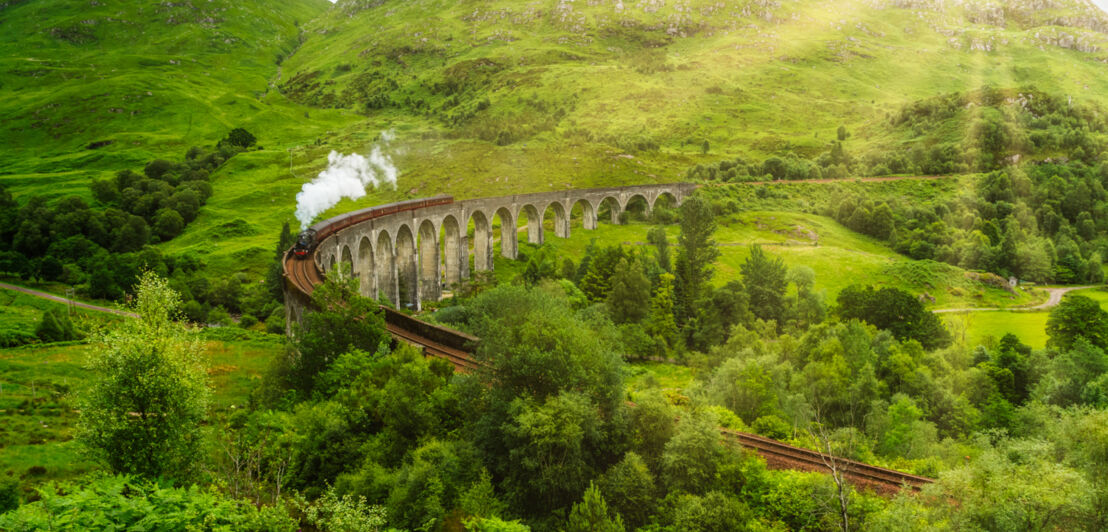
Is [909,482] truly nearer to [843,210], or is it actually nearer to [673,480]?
[673,480]

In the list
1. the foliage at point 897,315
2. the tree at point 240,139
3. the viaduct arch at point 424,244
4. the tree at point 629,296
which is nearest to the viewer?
the foliage at point 897,315

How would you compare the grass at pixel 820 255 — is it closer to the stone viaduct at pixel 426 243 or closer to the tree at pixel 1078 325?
the stone viaduct at pixel 426 243

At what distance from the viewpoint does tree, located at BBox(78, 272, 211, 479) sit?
64.4 feet

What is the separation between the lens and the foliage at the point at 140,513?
600 inches

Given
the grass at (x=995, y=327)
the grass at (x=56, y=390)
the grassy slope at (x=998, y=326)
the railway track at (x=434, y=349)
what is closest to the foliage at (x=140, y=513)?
the grass at (x=56, y=390)

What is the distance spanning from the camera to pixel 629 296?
57.9 metres

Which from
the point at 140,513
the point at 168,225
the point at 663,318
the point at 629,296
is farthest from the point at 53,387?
the point at 168,225

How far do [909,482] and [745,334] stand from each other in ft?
81.3

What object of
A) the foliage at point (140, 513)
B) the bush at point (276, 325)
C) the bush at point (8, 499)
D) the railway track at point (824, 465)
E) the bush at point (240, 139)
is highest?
the bush at point (240, 139)

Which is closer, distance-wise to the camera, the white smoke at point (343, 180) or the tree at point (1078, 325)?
the tree at point (1078, 325)

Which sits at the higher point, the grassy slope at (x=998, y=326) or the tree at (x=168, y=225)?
the tree at (x=168, y=225)

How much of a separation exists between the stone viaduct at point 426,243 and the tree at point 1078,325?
5970 centimetres

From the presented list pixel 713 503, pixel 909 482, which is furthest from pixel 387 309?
pixel 909 482

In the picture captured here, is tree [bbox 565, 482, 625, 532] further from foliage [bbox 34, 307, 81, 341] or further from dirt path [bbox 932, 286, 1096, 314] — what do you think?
dirt path [bbox 932, 286, 1096, 314]
